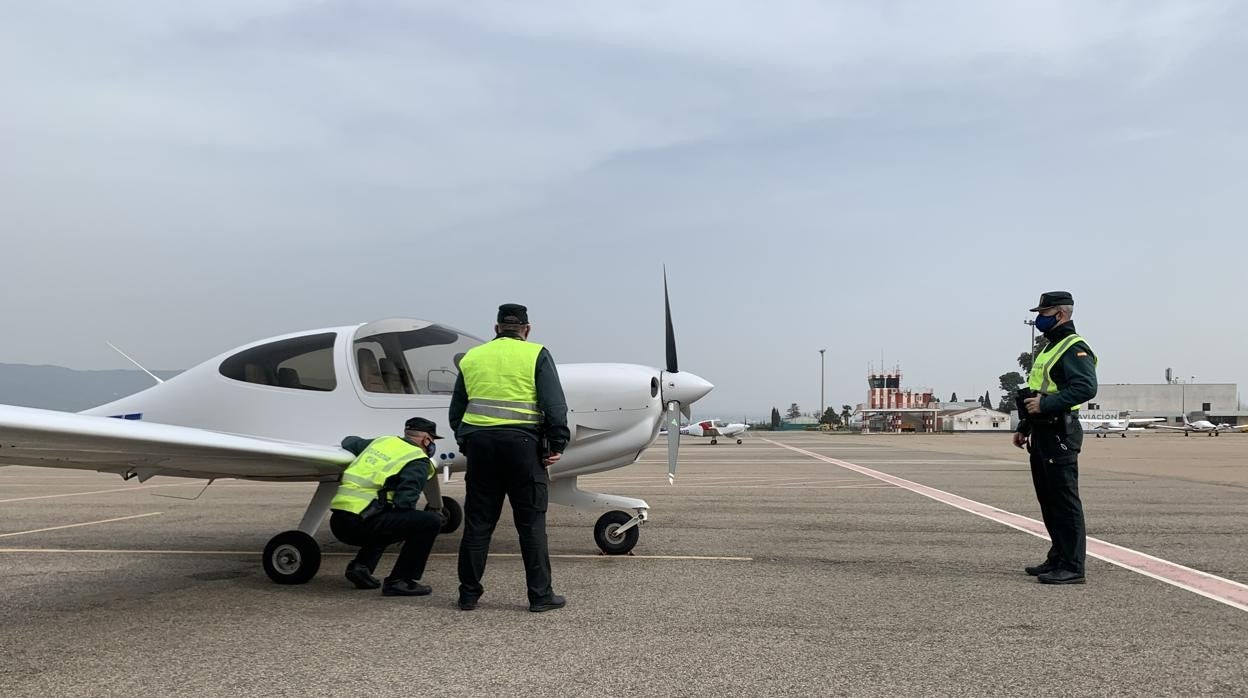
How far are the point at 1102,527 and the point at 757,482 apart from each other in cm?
713

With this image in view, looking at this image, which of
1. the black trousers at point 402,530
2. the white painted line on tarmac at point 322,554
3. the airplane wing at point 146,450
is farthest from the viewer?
the white painted line on tarmac at point 322,554

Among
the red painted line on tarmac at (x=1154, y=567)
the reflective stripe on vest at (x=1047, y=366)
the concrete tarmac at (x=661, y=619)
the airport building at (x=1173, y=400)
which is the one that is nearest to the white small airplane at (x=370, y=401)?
the concrete tarmac at (x=661, y=619)

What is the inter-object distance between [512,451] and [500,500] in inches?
13.4

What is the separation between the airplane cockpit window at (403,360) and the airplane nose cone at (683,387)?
1.75 metres

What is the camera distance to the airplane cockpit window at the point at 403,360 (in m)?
6.60

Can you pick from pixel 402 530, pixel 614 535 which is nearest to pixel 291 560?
pixel 402 530

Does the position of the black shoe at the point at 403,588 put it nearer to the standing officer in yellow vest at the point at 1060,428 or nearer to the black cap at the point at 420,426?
the black cap at the point at 420,426

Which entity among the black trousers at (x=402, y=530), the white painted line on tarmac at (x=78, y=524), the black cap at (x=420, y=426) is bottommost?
the white painted line on tarmac at (x=78, y=524)

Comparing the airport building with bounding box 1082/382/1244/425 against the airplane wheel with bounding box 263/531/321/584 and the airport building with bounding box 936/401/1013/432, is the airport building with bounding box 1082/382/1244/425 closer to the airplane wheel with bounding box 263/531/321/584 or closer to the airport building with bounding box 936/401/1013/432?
the airport building with bounding box 936/401/1013/432

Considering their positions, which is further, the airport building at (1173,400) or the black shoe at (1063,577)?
the airport building at (1173,400)

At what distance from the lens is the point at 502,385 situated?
4805 mm

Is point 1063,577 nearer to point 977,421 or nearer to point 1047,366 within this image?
point 1047,366

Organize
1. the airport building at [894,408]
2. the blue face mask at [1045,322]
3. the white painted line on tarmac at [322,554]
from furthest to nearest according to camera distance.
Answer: the airport building at [894,408] → the white painted line on tarmac at [322,554] → the blue face mask at [1045,322]

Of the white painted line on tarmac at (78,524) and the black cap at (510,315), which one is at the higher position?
the black cap at (510,315)
